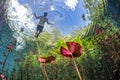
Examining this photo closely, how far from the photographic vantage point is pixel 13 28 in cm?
1519

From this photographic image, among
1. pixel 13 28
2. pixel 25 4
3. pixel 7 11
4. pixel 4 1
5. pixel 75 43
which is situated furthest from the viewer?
pixel 25 4

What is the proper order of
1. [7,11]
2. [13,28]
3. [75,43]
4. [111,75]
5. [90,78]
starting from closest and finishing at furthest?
[75,43] < [111,75] < [90,78] < [7,11] < [13,28]

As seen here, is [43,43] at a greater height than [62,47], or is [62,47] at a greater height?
[62,47]

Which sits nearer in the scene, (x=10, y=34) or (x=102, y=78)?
(x=102, y=78)

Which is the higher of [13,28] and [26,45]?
[13,28]

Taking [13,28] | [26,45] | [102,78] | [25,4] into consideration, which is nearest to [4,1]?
[13,28]

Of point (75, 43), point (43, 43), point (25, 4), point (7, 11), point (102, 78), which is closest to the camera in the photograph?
point (75, 43)

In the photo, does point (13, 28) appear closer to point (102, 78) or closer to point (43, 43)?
point (43, 43)

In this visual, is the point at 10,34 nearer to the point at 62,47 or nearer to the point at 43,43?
the point at 43,43

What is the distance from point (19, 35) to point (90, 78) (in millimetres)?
9485

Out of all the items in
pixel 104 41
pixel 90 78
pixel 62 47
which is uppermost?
pixel 62 47

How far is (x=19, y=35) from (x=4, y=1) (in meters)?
3.90

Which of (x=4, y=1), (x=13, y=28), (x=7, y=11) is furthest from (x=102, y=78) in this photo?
(x=13, y=28)

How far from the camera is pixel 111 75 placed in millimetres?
5383
